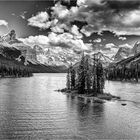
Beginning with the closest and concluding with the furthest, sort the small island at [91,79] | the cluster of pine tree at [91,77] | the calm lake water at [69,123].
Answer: the calm lake water at [69,123], the small island at [91,79], the cluster of pine tree at [91,77]

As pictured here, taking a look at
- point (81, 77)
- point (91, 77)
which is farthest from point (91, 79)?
point (81, 77)

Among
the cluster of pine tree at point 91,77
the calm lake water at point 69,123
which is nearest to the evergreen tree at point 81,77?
the cluster of pine tree at point 91,77

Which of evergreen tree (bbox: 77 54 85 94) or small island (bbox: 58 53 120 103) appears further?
evergreen tree (bbox: 77 54 85 94)

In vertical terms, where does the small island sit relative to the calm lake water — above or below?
above

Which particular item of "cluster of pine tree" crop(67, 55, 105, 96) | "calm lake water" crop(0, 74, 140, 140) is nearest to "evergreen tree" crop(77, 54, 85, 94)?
"cluster of pine tree" crop(67, 55, 105, 96)

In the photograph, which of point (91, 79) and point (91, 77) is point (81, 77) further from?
point (91, 79)

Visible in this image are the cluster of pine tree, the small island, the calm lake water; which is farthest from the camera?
the cluster of pine tree

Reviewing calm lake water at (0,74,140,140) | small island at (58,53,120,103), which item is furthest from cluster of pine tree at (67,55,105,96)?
calm lake water at (0,74,140,140)

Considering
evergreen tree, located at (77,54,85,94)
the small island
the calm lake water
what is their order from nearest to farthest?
the calm lake water, the small island, evergreen tree, located at (77,54,85,94)

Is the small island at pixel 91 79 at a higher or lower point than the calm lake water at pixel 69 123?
higher

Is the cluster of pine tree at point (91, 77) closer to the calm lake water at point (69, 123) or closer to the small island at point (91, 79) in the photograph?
the small island at point (91, 79)

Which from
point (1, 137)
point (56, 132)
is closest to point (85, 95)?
point (56, 132)

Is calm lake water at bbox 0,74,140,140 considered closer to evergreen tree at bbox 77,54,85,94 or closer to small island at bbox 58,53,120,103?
small island at bbox 58,53,120,103

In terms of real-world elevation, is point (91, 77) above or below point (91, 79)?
above
